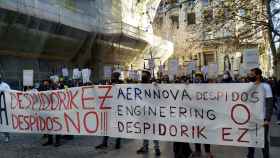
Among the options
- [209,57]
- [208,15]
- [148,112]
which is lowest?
[148,112]

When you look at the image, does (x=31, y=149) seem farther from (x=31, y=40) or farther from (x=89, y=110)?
(x=31, y=40)

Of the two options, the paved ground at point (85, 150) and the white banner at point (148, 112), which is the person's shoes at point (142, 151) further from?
the white banner at point (148, 112)

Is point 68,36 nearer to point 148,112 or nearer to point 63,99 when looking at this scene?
point 63,99

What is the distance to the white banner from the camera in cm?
730

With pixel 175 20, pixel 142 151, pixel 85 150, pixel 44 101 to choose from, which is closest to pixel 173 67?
pixel 85 150

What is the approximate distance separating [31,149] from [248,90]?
16.6ft

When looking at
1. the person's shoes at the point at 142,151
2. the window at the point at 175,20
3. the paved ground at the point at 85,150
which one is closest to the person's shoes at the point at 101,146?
the paved ground at the point at 85,150

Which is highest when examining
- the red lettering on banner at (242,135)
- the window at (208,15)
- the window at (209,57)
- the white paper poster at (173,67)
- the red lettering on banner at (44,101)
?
the window at (209,57)

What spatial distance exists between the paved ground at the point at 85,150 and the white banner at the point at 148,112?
519mm

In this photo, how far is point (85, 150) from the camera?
9727 millimetres

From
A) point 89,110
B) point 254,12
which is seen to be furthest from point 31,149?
point 254,12

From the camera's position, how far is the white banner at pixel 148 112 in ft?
24.0

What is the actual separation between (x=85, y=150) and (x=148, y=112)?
225 centimetres

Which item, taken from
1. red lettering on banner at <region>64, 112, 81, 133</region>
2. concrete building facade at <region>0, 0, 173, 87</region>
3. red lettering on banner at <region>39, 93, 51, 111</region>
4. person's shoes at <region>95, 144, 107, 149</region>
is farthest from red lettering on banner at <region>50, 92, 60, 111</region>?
concrete building facade at <region>0, 0, 173, 87</region>
